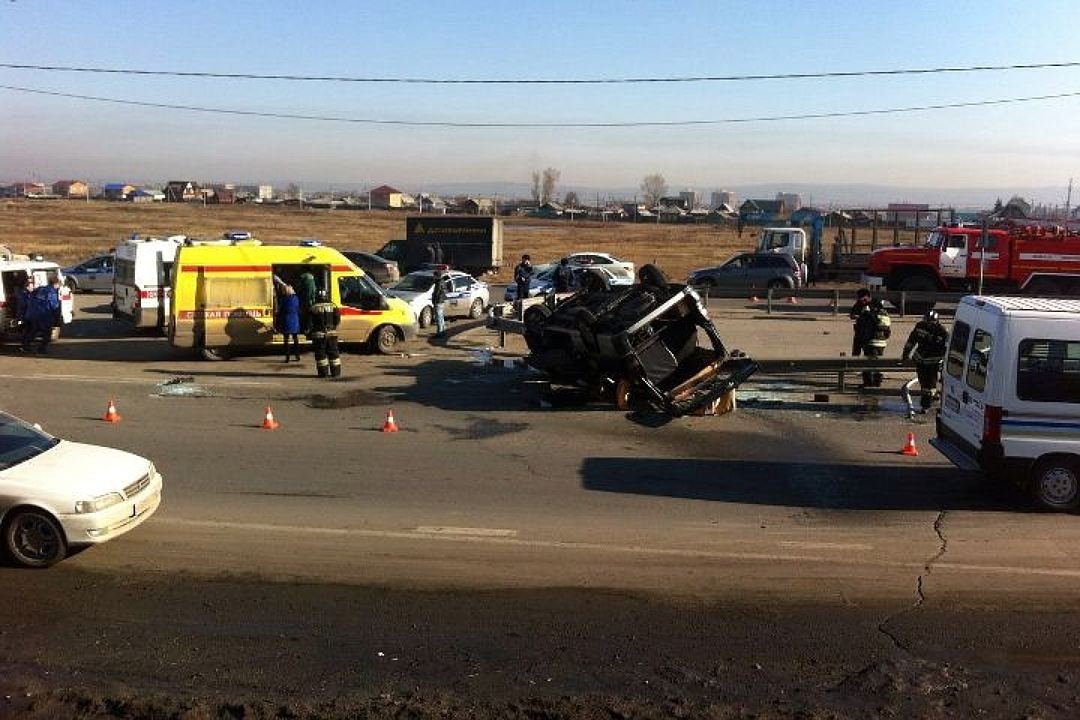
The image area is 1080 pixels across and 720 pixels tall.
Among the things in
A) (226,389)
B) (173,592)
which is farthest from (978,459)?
(226,389)

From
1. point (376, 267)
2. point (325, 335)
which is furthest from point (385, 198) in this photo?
point (325, 335)

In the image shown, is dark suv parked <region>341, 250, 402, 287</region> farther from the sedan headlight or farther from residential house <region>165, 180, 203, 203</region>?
residential house <region>165, 180, 203, 203</region>

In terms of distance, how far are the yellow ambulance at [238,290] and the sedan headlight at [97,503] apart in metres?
11.2

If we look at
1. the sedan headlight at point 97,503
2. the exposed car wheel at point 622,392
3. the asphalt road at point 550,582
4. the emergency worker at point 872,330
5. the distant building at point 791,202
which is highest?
the distant building at point 791,202

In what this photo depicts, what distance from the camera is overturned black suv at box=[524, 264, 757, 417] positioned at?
1376cm

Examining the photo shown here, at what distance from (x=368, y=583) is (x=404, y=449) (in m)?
4.65

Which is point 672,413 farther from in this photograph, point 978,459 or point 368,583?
point 368,583

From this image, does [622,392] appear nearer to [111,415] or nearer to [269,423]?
[269,423]

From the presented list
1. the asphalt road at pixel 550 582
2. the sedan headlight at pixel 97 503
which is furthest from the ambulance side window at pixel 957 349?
the sedan headlight at pixel 97 503

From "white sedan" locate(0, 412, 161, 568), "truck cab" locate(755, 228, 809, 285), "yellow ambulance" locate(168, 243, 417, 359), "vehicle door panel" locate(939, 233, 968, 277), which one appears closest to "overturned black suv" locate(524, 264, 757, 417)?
"yellow ambulance" locate(168, 243, 417, 359)

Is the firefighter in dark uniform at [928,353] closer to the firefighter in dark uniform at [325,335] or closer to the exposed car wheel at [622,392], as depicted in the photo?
the exposed car wheel at [622,392]

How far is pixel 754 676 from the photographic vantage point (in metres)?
5.78

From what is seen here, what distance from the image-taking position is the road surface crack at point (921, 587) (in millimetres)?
6352

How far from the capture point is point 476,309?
2652 centimetres
